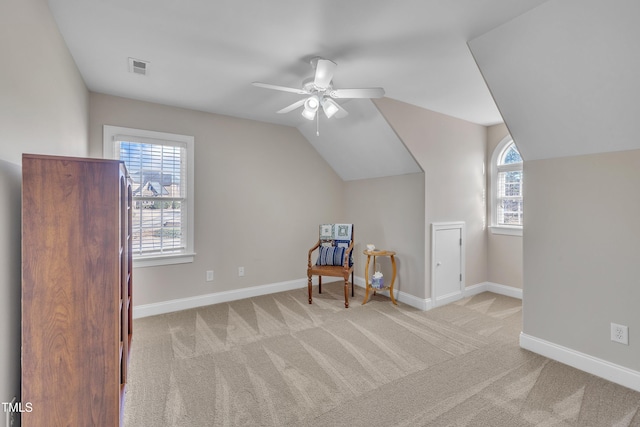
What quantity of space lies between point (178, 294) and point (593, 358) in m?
4.07

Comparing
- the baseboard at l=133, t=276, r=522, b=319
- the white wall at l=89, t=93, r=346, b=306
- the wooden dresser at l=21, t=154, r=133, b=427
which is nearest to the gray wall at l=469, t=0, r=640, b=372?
the baseboard at l=133, t=276, r=522, b=319

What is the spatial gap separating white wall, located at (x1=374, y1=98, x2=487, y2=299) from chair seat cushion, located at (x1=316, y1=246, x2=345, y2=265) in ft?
3.56

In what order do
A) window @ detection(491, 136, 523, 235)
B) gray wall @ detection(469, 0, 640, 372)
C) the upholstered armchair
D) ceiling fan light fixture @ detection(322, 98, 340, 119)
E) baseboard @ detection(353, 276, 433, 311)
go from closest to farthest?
gray wall @ detection(469, 0, 640, 372) < ceiling fan light fixture @ detection(322, 98, 340, 119) < baseboard @ detection(353, 276, 433, 311) < the upholstered armchair < window @ detection(491, 136, 523, 235)

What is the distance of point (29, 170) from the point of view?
1.35m

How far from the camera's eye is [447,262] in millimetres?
3887

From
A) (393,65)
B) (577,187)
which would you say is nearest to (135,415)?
(393,65)

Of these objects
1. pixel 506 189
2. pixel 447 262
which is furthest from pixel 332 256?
pixel 506 189

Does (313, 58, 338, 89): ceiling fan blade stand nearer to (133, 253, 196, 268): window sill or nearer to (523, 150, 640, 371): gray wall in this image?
(523, 150, 640, 371): gray wall

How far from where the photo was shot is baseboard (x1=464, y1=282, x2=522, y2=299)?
4.14 meters

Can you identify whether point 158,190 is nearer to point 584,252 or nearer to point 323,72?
point 323,72

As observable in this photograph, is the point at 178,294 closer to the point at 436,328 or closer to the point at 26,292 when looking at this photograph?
the point at 26,292

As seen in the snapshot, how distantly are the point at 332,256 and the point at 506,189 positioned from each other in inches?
106

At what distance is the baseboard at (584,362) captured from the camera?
210 centimetres

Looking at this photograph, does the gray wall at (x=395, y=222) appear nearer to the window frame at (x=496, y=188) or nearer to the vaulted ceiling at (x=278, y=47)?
the vaulted ceiling at (x=278, y=47)
